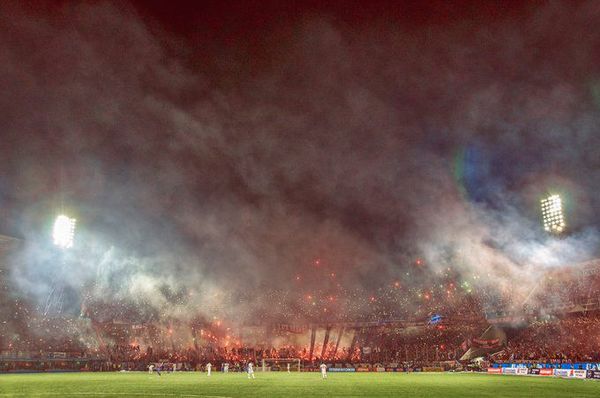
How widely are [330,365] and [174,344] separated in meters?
36.5

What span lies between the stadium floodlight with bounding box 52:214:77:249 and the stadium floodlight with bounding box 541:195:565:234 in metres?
55.7

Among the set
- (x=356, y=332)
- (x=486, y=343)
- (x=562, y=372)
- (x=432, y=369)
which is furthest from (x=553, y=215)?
(x=356, y=332)

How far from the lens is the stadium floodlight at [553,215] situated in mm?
51531

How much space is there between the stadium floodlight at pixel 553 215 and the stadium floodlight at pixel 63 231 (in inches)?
2192

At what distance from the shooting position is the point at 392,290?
A: 76.9 m

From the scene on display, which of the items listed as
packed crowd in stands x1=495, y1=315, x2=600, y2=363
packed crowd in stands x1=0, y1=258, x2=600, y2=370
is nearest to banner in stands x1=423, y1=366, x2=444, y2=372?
packed crowd in stands x1=0, y1=258, x2=600, y2=370

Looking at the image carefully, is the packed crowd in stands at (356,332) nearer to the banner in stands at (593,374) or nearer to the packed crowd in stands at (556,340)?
the packed crowd in stands at (556,340)

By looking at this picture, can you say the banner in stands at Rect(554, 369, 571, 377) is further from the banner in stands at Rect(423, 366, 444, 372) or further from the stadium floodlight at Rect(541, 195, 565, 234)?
the stadium floodlight at Rect(541, 195, 565, 234)

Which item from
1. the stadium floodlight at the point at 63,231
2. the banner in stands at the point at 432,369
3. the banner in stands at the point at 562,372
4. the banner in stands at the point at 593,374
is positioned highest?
the stadium floodlight at the point at 63,231

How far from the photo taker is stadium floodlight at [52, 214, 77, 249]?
54.9 meters

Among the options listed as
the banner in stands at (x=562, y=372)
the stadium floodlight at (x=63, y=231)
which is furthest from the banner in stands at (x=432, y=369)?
the stadium floodlight at (x=63, y=231)

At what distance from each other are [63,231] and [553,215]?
56793mm

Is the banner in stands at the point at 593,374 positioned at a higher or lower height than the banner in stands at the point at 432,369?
higher

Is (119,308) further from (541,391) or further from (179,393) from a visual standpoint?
(541,391)
